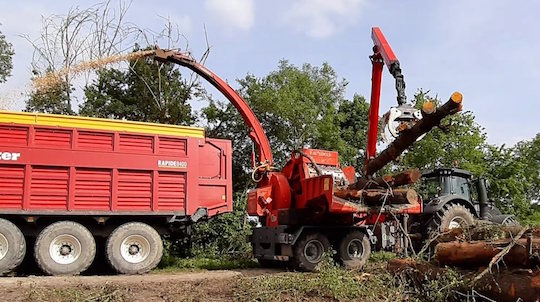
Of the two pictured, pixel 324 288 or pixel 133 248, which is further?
pixel 133 248

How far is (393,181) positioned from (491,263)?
433 cm

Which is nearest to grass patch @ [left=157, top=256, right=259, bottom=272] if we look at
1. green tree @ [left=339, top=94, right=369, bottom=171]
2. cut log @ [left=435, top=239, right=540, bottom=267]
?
cut log @ [left=435, top=239, right=540, bottom=267]

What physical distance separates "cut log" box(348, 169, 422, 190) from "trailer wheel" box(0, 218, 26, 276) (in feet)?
21.9

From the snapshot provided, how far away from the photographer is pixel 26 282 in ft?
28.5

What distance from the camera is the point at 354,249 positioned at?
11.7 metres

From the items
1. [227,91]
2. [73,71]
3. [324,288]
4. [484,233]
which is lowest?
[324,288]

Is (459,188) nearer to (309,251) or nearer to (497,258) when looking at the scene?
(309,251)

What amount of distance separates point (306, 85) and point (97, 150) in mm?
16123

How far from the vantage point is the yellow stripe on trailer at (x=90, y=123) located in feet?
34.3

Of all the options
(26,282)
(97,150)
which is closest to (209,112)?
(97,150)

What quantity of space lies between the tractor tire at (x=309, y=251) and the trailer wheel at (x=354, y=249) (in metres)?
0.43

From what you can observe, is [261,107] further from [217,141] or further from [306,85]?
[217,141]

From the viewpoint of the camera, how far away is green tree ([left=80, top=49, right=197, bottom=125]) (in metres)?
23.1

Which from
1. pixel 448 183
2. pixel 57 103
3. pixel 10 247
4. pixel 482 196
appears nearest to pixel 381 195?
pixel 448 183
